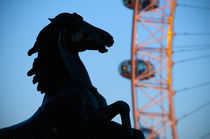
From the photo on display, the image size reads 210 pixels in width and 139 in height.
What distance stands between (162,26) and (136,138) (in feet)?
46.2

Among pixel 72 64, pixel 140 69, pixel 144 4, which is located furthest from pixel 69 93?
pixel 144 4

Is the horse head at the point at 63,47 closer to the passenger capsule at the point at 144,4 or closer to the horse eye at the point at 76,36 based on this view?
the horse eye at the point at 76,36

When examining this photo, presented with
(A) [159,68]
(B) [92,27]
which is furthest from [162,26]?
(B) [92,27]

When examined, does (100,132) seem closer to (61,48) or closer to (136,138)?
(136,138)

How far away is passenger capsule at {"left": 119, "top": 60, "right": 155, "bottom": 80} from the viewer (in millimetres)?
15336

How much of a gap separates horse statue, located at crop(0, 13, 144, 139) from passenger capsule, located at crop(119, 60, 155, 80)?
12.6 m

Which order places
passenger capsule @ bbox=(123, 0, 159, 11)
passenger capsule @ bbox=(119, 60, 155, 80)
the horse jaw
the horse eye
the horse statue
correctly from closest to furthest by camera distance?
1. the horse statue
2. the horse jaw
3. the horse eye
4. passenger capsule @ bbox=(119, 60, 155, 80)
5. passenger capsule @ bbox=(123, 0, 159, 11)

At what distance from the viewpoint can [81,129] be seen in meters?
2.40

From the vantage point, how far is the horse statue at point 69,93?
2.42 meters

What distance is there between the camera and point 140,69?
50.4 ft

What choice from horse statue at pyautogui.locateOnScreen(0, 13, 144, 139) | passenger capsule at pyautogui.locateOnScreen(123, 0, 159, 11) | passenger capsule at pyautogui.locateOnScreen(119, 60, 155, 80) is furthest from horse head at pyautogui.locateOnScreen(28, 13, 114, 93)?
passenger capsule at pyautogui.locateOnScreen(123, 0, 159, 11)

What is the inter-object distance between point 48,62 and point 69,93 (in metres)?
0.43

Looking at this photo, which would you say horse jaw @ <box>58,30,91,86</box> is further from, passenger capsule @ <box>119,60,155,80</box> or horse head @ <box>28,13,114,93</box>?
passenger capsule @ <box>119,60,155,80</box>

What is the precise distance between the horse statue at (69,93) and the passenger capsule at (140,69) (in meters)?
12.6
